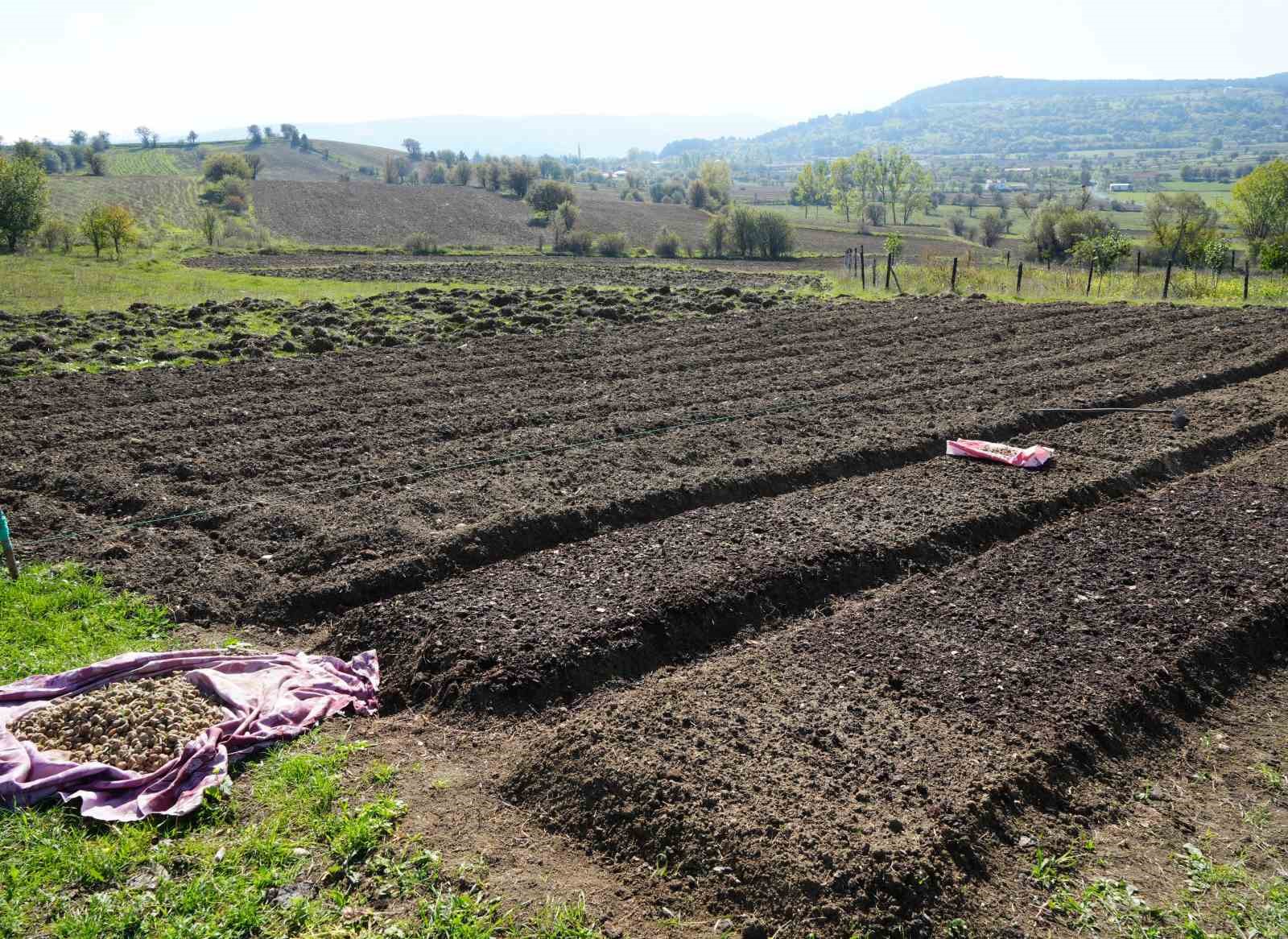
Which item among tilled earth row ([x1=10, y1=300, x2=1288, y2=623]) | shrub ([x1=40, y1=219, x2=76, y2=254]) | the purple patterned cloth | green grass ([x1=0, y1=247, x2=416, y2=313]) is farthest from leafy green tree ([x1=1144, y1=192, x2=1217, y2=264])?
shrub ([x1=40, y1=219, x2=76, y2=254])

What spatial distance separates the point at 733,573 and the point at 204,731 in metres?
4.98

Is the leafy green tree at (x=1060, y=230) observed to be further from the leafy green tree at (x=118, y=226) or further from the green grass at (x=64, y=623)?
the green grass at (x=64, y=623)

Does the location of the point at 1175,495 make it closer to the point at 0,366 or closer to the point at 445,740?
the point at 445,740

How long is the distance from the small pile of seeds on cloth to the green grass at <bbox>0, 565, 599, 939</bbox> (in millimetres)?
512

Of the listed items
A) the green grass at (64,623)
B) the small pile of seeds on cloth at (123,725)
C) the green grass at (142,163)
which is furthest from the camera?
the green grass at (142,163)

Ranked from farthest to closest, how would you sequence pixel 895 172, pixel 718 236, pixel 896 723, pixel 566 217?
pixel 895 172 < pixel 566 217 < pixel 718 236 < pixel 896 723

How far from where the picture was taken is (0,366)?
20172 millimetres

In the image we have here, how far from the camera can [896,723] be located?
7.29 metres

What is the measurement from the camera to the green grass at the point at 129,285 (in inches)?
1214

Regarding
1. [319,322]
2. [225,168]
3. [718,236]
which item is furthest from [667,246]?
[225,168]

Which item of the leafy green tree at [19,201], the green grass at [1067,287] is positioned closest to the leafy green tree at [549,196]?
the leafy green tree at [19,201]

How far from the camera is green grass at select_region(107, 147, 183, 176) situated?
404 ft

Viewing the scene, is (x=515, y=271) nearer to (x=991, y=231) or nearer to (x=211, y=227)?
(x=211, y=227)

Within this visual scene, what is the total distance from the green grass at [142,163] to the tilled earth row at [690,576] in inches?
4738
